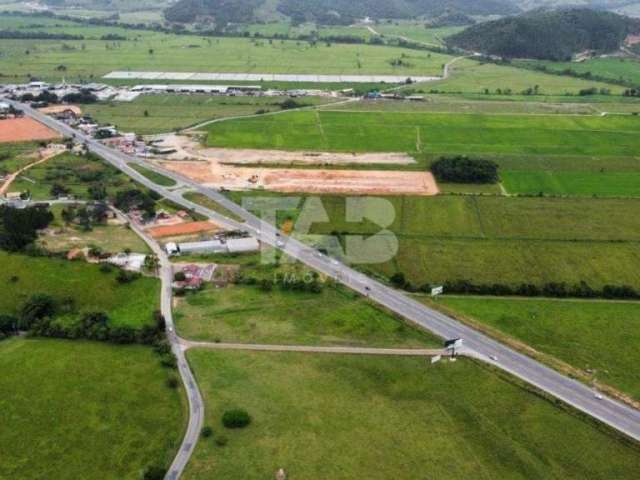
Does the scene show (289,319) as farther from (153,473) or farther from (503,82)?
(503,82)

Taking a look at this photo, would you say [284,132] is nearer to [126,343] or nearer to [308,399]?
[126,343]

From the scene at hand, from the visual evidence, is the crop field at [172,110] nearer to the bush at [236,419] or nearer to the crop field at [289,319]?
the crop field at [289,319]

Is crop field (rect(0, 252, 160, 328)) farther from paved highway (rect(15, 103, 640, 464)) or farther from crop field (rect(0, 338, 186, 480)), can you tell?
paved highway (rect(15, 103, 640, 464))

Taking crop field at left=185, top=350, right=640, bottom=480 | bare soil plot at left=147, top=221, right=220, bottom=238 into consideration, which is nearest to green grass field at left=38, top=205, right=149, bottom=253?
bare soil plot at left=147, top=221, right=220, bottom=238

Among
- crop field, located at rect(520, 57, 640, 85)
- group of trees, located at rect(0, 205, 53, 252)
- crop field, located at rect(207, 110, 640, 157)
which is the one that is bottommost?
group of trees, located at rect(0, 205, 53, 252)

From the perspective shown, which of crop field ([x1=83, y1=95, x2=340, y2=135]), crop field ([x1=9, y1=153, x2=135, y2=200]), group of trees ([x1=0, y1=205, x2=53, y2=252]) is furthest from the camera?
crop field ([x1=83, y1=95, x2=340, y2=135])

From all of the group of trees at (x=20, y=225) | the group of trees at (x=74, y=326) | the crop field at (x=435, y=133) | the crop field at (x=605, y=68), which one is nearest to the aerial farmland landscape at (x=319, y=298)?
the group of trees at (x=74, y=326)
